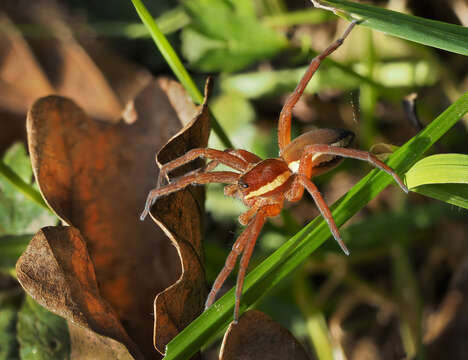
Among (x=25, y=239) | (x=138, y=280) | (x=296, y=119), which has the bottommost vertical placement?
(x=296, y=119)

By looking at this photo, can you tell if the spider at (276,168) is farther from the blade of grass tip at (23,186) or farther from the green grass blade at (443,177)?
the blade of grass tip at (23,186)

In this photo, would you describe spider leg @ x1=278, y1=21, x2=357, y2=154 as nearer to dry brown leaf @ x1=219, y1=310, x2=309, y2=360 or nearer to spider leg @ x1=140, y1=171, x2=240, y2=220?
spider leg @ x1=140, y1=171, x2=240, y2=220

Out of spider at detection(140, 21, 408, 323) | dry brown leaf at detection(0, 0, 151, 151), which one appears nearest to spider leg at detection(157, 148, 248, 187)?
spider at detection(140, 21, 408, 323)

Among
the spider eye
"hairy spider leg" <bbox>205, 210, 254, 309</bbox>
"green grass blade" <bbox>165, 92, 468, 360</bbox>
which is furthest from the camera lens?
the spider eye

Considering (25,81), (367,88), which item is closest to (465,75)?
(367,88)

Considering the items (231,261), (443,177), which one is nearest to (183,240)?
(231,261)

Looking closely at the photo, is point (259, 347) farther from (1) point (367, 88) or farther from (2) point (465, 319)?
(1) point (367, 88)

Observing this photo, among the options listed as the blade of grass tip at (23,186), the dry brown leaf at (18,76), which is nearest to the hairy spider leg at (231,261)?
the blade of grass tip at (23,186)
